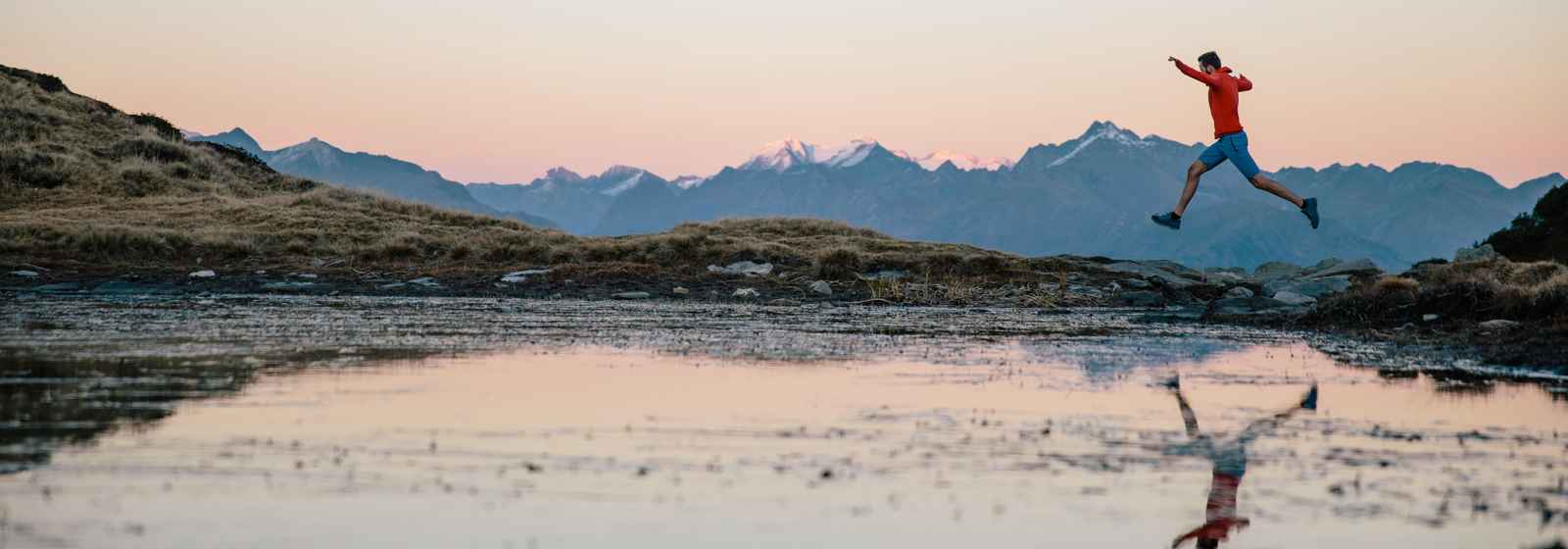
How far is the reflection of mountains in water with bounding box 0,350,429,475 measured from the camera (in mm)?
7375

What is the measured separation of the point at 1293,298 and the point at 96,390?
22.9 meters

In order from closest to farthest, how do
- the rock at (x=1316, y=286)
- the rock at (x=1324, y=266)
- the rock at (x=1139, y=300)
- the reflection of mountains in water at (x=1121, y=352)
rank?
the reflection of mountains in water at (x=1121, y=352), the rock at (x=1139, y=300), the rock at (x=1316, y=286), the rock at (x=1324, y=266)

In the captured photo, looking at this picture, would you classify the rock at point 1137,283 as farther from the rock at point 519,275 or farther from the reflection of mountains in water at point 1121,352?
the reflection of mountains in water at point 1121,352

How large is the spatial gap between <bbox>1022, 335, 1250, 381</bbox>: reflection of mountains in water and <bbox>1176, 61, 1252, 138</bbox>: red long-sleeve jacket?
3.13 meters

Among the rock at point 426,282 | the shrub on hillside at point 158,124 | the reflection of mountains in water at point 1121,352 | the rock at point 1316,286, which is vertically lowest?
the reflection of mountains in water at point 1121,352

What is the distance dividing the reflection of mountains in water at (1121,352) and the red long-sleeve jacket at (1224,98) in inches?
123

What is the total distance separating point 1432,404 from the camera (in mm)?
9914

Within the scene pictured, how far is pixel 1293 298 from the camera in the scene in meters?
26.9

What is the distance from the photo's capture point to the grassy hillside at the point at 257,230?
111ft

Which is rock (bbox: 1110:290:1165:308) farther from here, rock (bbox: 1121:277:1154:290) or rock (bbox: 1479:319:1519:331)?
rock (bbox: 1479:319:1519:331)

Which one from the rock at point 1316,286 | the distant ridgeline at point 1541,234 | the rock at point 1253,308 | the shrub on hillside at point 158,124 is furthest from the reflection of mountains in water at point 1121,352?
the shrub on hillside at point 158,124

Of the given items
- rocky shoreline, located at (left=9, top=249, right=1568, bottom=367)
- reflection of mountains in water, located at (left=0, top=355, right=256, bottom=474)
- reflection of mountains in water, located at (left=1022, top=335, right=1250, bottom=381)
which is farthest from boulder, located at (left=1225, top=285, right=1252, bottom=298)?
reflection of mountains in water, located at (left=0, top=355, right=256, bottom=474)

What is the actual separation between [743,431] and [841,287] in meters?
23.0

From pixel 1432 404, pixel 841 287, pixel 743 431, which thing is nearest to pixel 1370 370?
pixel 1432 404
